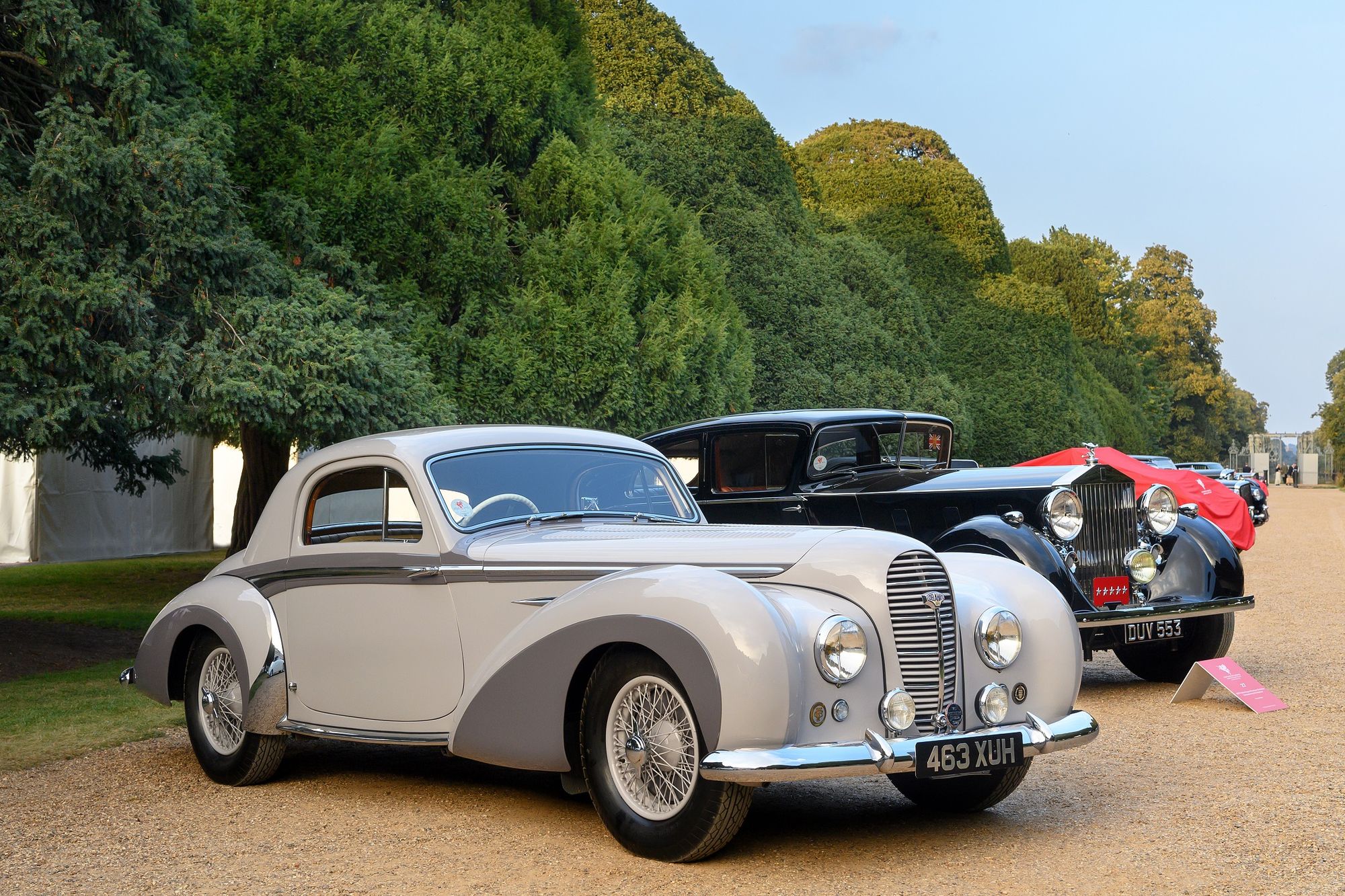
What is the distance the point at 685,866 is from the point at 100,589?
16168mm

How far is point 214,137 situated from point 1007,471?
7044mm

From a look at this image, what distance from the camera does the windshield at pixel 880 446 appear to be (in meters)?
11.1

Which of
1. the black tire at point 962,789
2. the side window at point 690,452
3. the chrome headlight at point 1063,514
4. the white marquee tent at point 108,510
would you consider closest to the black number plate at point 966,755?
the black tire at point 962,789

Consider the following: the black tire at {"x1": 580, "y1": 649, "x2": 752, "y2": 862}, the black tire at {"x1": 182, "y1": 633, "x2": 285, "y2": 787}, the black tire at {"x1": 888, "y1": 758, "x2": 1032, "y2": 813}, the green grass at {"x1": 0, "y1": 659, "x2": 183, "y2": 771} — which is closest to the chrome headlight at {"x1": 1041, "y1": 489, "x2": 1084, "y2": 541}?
the black tire at {"x1": 888, "y1": 758, "x2": 1032, "y2": 813}

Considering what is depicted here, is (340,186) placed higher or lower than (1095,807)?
higher

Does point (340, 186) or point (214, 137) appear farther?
point (340, 186)

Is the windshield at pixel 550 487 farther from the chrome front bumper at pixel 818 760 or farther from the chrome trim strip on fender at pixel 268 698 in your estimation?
the chrome front bumper at pixel 818 760

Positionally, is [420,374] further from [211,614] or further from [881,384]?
[881,384]

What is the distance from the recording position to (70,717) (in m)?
9.23

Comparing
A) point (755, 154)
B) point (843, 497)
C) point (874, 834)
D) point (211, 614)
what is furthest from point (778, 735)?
point (755, 154)

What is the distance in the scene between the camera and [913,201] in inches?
Result: 2078

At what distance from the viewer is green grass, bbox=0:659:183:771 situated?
8.14 meters

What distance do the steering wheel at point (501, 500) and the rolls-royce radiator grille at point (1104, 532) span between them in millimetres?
4967

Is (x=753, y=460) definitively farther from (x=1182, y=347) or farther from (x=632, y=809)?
(x=1182, y=347)
